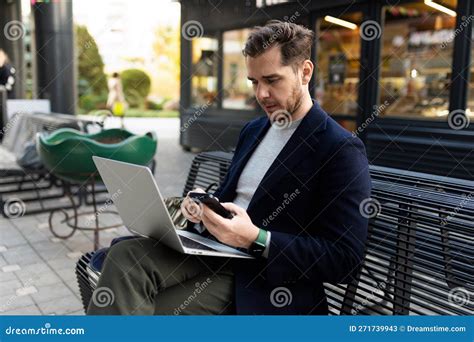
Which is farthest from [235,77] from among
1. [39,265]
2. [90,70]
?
[90,70]

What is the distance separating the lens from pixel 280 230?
1584 mm

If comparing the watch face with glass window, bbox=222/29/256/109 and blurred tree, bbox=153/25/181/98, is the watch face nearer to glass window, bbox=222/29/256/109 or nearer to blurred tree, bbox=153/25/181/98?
glass window, bbox=222/29/256/109

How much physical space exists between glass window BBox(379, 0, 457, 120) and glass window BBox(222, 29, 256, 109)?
2580 millimetres

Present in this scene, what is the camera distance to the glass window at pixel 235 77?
853 cm

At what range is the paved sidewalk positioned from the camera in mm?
2740

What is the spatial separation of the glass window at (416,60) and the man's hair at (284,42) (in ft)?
14.1

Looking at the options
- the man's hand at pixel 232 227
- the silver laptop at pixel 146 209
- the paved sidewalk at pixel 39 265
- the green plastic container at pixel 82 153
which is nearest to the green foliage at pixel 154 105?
the paved sidewalk at pixel 39 265

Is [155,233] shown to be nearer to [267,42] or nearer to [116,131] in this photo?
[267,42]

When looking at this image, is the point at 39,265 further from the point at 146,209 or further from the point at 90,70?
the point at 90,70

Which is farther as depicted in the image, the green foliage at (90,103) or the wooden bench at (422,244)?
the green foliage at (90,103)

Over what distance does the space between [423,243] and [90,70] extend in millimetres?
23038

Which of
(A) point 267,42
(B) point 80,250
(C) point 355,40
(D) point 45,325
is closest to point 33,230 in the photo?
(B) point 80,250

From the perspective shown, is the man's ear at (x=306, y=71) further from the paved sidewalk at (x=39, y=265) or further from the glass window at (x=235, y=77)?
the glass window at (x=235, y=77)

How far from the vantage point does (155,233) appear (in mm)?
1495
